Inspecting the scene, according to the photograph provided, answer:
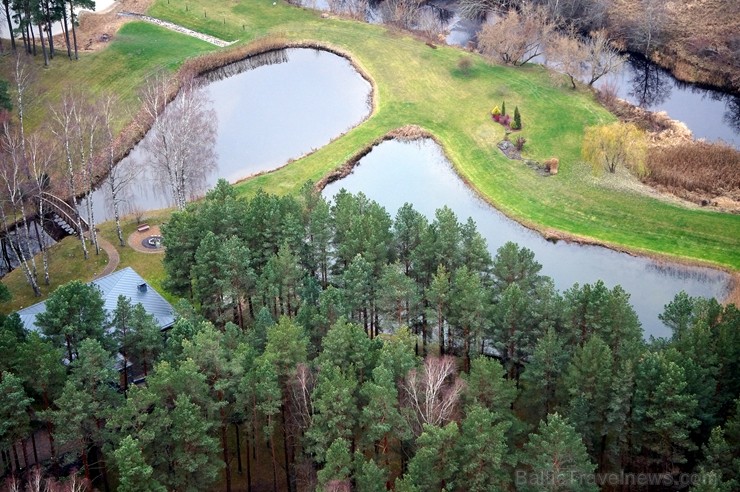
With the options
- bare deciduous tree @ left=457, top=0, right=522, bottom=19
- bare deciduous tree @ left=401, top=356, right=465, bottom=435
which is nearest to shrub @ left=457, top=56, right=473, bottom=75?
bare deciduous tree @ left=457, top=0, right=522, bottom=19

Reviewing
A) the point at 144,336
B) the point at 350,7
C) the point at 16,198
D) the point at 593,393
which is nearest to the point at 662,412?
the point at 593,393

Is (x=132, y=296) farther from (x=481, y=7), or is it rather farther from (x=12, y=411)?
(x=481, y=7)

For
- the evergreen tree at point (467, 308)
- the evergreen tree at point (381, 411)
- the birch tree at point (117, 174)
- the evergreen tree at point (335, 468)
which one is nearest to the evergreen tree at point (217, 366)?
the evergreen tree at point (335, 468)

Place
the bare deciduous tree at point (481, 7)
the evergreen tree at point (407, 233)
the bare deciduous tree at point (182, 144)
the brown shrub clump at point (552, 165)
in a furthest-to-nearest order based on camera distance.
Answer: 1. the bare deciduous tree at point (481, 7)
2. the brown shrub clump at point (552, 165)
3. the bare deciduous tree at point (182, 144)
4. the evergreen tree at point (407, 233)

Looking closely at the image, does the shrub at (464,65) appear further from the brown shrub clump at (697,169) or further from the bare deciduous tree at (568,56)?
the brown shrub clump at (697,169)

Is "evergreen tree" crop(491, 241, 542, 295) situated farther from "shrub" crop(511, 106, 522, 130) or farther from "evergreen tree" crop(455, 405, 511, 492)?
"shrub" crop(511, 106, 522, 130)

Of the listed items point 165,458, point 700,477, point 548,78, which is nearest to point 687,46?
point 548,78

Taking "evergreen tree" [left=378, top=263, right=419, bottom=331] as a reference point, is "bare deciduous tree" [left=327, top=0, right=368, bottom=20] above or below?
above

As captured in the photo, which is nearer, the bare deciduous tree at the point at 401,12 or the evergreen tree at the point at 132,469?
the evergreen tree at the point at 132,469
